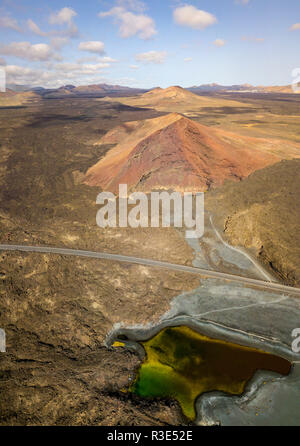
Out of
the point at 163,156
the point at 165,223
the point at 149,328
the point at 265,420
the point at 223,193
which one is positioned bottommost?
the point at 265,420

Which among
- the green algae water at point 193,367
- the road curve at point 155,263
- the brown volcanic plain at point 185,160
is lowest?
the green algae water at point 193,367

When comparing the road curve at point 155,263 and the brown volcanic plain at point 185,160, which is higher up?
the brown volcanic plain at point 185,160

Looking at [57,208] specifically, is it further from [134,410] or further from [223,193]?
[134,410]

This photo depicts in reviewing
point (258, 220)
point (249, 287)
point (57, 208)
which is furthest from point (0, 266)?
point (258, 220)

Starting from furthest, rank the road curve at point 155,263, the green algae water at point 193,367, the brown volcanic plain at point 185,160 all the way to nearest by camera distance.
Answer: the brown volcanic plain at point 185,160, the road curve at point 155,263, the green algae water at point 193,367

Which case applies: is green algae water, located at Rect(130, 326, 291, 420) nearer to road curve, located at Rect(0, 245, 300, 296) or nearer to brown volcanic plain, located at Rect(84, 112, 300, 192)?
road curve, located at Rect(0, 245, 300, 296)

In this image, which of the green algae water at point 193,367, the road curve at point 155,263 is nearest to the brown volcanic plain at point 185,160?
the road curve at point 155,263

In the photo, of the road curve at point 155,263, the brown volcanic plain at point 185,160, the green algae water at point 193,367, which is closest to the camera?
the green algae water at point 193,367

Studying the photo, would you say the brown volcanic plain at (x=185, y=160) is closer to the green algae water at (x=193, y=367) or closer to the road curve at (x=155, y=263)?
the road curve at (x=155, y=263)
